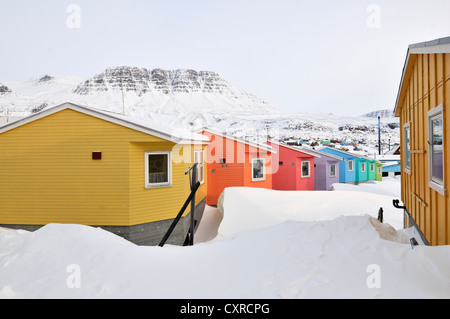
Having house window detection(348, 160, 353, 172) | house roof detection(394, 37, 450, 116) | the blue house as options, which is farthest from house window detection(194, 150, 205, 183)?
house window detection(348, 160, 353, 172)

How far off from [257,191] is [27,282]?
9791 mm

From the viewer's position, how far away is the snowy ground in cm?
321

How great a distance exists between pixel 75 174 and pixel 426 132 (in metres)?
9.97

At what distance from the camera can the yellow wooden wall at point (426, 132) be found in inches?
152

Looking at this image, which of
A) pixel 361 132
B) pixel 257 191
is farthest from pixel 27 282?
pixel 361 132

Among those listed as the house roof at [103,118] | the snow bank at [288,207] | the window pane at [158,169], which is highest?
the house roof at [103,118]

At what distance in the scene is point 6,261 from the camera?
4523 millimetres

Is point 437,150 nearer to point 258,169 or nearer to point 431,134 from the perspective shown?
point 431,134

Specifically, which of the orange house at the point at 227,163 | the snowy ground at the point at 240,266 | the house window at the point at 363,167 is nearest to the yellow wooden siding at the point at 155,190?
the snowy ground at the point at 240,266

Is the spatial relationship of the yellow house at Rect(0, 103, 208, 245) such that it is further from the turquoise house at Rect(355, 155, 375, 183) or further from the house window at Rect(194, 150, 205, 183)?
the turquoise house at Rect(355, 155, 375, 183)

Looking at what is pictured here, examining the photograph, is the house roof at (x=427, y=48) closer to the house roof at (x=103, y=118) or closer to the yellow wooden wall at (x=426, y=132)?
the yellow wooden wall at (x=426, y=132)

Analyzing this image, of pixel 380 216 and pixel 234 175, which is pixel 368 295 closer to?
pixel 380 216

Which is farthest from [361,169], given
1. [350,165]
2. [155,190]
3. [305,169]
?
[155,190]

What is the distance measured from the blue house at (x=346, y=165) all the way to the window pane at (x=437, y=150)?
2591 centimetres
